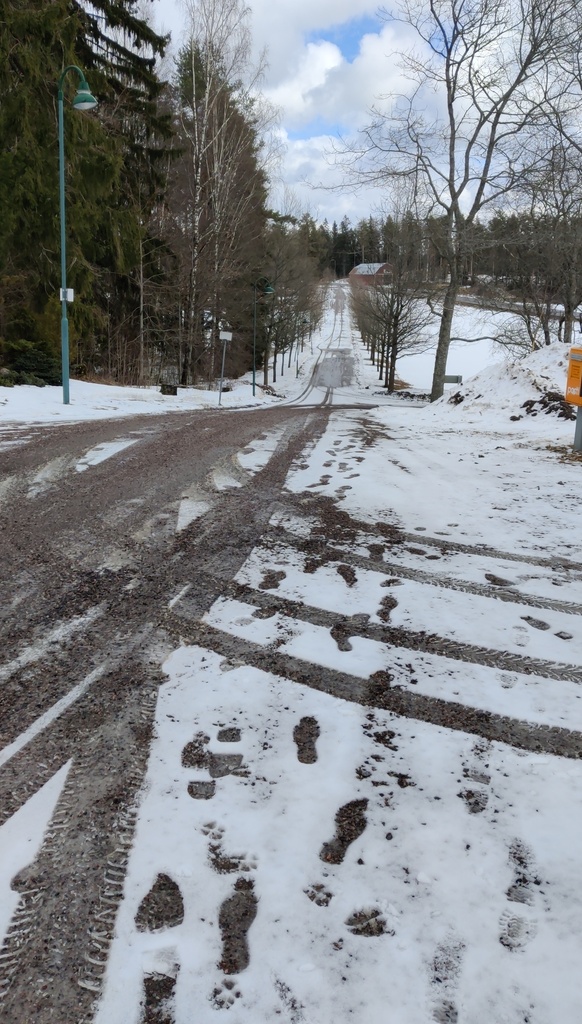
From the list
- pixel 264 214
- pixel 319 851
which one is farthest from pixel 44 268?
pixel 264 214

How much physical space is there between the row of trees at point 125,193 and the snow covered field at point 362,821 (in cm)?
1313

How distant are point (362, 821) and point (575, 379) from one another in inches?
249

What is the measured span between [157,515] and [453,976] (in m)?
3.35

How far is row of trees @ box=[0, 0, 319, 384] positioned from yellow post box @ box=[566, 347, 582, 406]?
11.6 metres

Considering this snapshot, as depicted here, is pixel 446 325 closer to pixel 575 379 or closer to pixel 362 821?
pixel 575 379

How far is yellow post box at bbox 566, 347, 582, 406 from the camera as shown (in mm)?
6484

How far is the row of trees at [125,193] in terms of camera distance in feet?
42.8

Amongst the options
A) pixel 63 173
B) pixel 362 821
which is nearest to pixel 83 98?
pixel 63 173

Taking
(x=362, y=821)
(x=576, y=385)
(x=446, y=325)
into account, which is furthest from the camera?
(x=446, y=325)

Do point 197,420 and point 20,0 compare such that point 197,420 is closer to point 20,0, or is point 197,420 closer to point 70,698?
point 70,698

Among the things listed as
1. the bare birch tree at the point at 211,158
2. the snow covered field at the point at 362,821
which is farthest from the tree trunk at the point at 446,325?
the snow covered field at the point at 362,821

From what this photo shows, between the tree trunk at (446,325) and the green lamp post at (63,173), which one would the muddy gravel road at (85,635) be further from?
the tree trunk at (446,325)

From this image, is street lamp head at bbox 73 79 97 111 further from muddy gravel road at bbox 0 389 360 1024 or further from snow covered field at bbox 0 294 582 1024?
snow covered field at bbox 0 294 582 1024

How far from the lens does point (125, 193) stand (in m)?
19.4
